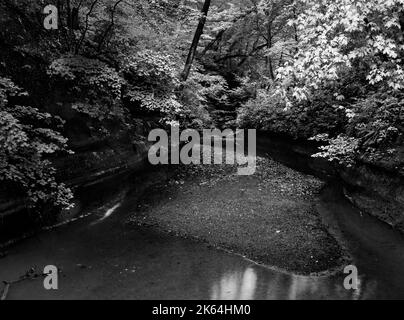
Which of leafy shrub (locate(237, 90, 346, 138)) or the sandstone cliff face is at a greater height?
Answer: leafy shrub (locate(237, 90, 346, 138))

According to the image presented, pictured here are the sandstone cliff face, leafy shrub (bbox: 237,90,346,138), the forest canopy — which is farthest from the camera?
leafy shrub (bbox: 237,90,346,138)

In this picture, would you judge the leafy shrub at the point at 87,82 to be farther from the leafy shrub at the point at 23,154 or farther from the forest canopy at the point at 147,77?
the leafy shrub at the point at 23,154

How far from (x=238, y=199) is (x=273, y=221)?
2.27 m

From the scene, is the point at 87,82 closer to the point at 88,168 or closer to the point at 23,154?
the point at 88,168

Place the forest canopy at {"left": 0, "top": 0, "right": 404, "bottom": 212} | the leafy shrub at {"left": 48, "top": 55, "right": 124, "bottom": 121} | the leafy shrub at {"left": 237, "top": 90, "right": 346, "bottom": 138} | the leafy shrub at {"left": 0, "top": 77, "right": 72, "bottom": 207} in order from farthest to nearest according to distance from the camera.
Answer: the leafy shrub at {"left": 237, "top": 90, "right": 346, "bottom": 138} → the leafy shrub at {"left": 48, "top": 55, "right": 124, "bottom": 121} → the forest canopy at {"left": 0, "top": 0, "right": 404, "bottom": 212} → the leafy shrub at {"left": 0, "top": 77, "right": 72, "bottom": 207}

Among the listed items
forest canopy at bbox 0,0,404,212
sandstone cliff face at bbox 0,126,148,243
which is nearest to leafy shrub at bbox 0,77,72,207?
forest canopy at bbox 0,0,404,212

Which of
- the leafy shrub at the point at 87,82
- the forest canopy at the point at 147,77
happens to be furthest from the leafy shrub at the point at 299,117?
the leafy shrub at the point at 87,82

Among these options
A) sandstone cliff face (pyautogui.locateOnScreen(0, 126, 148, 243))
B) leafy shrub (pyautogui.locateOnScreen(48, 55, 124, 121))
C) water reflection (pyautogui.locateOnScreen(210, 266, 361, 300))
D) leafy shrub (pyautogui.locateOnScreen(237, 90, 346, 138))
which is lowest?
water reflection (pyautogui.locateOnScreen(210, 266, 361, 300))

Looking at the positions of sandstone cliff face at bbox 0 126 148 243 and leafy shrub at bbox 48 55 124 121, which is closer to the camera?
sandstone cliff face at bbox 0 126 148 243

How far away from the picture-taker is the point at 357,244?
10.1m

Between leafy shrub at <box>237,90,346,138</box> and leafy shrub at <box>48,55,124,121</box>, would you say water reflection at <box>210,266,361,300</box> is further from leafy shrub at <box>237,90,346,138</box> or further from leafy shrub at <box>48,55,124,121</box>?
leafy shrub at <box>48,55,124,121</box>

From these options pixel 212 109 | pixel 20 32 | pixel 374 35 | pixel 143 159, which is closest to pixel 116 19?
pixel 20 32

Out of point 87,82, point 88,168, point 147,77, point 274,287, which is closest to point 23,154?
point 88,168
